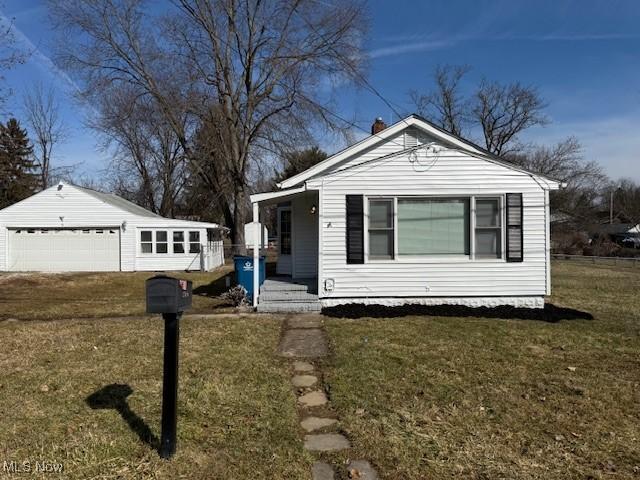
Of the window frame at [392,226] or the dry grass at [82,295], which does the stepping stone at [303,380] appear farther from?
the dry grass at [82,295]

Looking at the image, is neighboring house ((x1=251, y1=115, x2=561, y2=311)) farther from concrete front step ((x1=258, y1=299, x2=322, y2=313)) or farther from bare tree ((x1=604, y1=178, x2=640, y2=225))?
bare tree ((x1=604, y1=178, x2=640, y2=225))

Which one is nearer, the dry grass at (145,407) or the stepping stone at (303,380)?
the dry grass at (145,407)

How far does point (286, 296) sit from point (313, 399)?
18.4 feet

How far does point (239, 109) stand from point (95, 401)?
21464 mm

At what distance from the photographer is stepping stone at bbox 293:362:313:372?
598 cm

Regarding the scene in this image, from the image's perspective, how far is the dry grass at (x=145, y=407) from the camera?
3.54 metres

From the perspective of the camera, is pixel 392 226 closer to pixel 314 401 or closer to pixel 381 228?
pixel 381 228

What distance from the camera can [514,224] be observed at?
10.3m

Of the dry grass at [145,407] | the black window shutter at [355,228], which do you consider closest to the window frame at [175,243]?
the black window shutter at [355,228]

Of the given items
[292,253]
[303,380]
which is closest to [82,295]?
[292,253]

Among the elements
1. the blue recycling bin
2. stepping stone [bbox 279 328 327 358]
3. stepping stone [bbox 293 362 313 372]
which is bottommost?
stepping stone [bbox 293 362 313 372]

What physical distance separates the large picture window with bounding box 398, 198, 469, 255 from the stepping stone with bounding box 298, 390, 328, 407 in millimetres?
5738

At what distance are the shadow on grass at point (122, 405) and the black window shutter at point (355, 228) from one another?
5.89m

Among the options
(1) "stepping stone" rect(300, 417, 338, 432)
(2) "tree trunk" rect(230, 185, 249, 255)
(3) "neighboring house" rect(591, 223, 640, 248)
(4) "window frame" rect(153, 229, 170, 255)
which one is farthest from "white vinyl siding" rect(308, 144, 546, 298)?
(3) "neighboring house" rect(591, 223, 640, 248)
